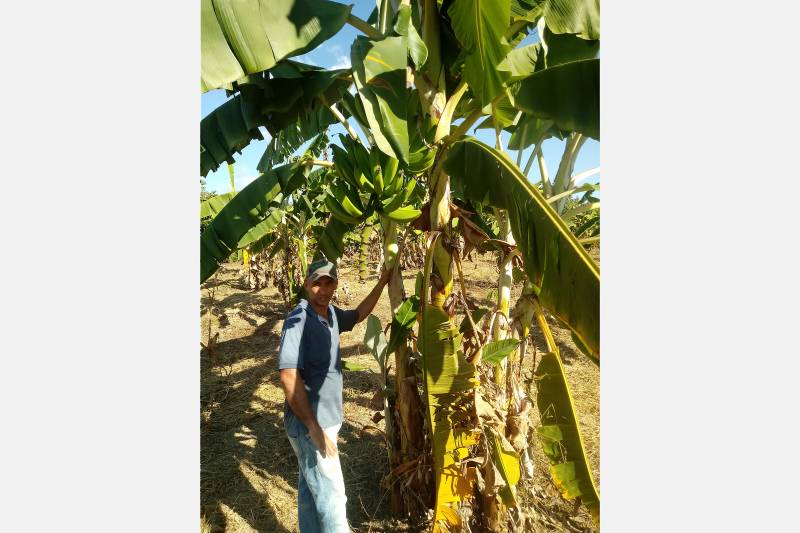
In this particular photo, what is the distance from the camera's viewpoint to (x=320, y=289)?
4.02ft

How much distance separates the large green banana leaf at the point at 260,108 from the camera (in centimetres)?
125

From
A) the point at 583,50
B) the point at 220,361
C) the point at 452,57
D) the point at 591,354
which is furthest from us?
the point at 220,361

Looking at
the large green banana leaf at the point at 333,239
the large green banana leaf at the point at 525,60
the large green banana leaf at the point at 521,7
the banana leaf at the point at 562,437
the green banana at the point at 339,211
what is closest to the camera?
the banana leaf at the point at 562,437

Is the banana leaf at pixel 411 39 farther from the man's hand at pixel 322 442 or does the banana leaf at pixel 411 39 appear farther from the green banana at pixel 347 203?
the man's hand at pixel 322 442

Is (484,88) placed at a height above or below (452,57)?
below

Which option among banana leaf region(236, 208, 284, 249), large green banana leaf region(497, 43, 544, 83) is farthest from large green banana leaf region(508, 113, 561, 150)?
banana leaf region(236, 208, 284, 249)

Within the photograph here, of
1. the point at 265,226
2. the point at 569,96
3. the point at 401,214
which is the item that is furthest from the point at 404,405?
the point at 265,226

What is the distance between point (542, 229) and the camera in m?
0.78

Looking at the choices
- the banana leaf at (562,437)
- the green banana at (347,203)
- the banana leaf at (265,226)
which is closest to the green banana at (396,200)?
the green banana at (347,203)

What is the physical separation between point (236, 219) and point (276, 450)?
131 centimetres

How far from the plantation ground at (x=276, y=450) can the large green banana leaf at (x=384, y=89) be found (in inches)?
41.8

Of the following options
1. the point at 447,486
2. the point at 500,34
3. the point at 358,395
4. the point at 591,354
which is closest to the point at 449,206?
the point at 500,34

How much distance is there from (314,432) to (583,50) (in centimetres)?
146

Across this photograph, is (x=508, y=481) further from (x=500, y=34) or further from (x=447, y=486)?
(x=500, y=34)
